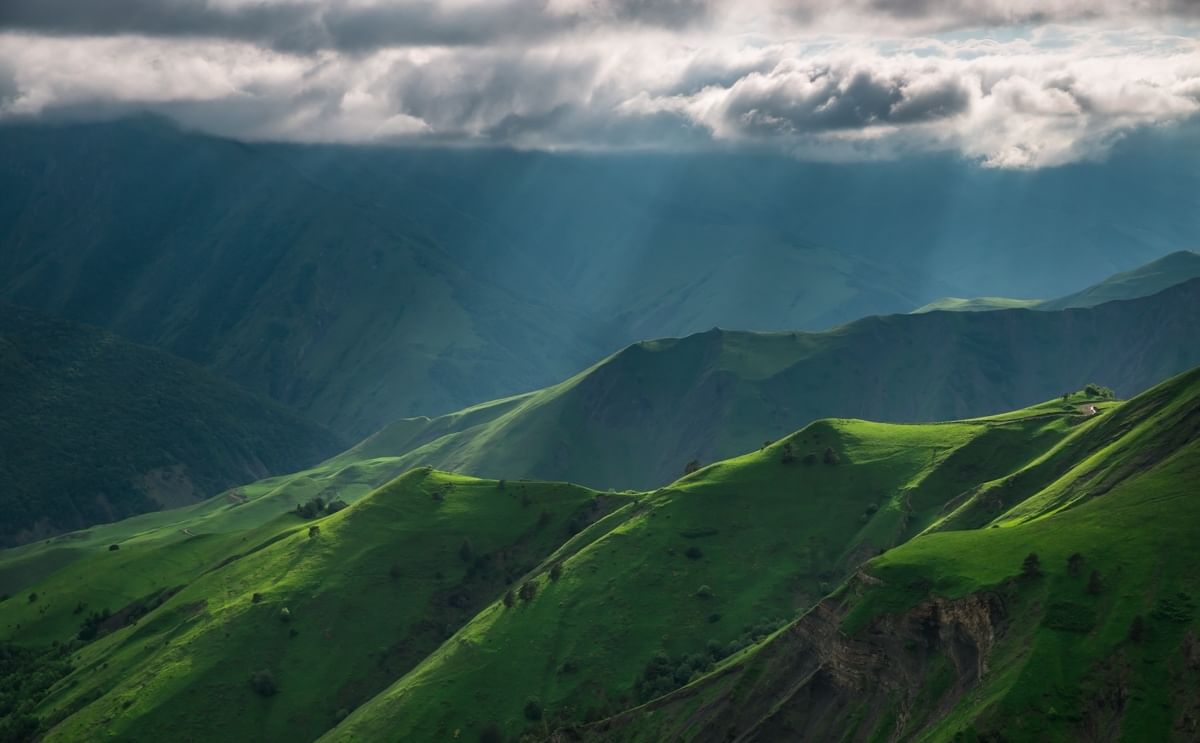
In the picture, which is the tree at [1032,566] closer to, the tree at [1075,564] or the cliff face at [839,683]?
the tree at [1075,564]

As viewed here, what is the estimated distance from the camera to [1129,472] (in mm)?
159875

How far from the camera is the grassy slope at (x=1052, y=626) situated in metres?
113

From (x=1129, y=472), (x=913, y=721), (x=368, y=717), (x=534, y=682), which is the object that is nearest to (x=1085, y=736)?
(x=913, y=721)

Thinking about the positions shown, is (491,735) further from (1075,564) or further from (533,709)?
(1075,564)

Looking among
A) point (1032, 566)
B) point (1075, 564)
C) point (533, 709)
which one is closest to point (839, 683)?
point (1032, 566)

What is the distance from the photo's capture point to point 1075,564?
12988 centimetres

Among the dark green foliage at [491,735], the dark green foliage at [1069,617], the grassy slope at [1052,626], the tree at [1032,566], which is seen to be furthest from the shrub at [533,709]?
the dark green foliage at [1069,617]

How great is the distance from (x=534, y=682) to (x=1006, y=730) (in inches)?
3781

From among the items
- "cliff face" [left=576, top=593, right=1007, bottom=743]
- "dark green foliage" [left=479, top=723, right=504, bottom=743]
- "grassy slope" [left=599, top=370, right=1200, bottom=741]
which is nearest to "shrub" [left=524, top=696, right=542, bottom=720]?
"dark green foliage" [left=479, top=723, right=504, bottom=743]

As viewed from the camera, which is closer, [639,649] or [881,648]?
[881,648]

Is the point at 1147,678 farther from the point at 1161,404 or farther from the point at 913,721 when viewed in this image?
the point at 1161,404

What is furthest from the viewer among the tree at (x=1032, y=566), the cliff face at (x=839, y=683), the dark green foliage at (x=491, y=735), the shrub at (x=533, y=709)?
the shrub at (x=533, y=709)

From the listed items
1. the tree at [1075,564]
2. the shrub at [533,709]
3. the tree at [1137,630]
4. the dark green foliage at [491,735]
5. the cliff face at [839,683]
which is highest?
the tree at [1075,564]

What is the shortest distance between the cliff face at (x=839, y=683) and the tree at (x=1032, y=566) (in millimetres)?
4219
